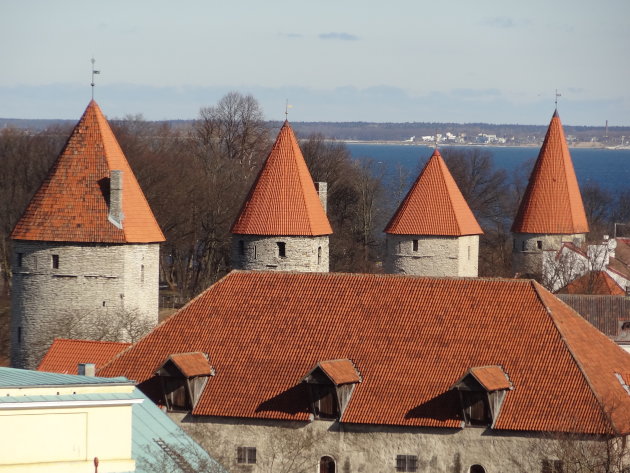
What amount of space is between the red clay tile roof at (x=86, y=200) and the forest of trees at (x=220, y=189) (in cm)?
2032

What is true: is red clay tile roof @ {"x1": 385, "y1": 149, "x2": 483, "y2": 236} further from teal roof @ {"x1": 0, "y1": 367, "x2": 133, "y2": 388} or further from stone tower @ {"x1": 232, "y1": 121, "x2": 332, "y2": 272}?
teal roof @ {"x1": 0, "y1": 367, "x2": 133, "y2": 388}

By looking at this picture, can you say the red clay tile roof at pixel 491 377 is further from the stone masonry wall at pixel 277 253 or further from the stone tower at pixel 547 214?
the stone tower at pixel 547 214

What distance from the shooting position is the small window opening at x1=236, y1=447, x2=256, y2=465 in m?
35.0

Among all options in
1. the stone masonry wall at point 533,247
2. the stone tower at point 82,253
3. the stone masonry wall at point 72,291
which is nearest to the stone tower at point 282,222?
the stone tower at point 82,253

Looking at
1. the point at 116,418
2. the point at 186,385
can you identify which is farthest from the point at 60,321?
the point at 116,418

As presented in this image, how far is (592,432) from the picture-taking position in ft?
108

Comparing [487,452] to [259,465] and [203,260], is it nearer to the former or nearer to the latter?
[259,465]

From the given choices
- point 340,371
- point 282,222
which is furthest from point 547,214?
point 340,371

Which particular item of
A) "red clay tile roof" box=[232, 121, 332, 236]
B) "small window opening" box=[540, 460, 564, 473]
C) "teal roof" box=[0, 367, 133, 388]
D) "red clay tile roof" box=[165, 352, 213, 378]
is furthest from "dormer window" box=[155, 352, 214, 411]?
"red clay tile roof" box=[232, 121, 332, 236]

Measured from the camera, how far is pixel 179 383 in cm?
3550

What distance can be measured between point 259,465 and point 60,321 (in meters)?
14.2

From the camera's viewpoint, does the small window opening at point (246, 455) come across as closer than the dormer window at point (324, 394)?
No

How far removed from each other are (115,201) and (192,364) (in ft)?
43.2

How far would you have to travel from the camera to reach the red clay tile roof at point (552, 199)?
2692 inches
